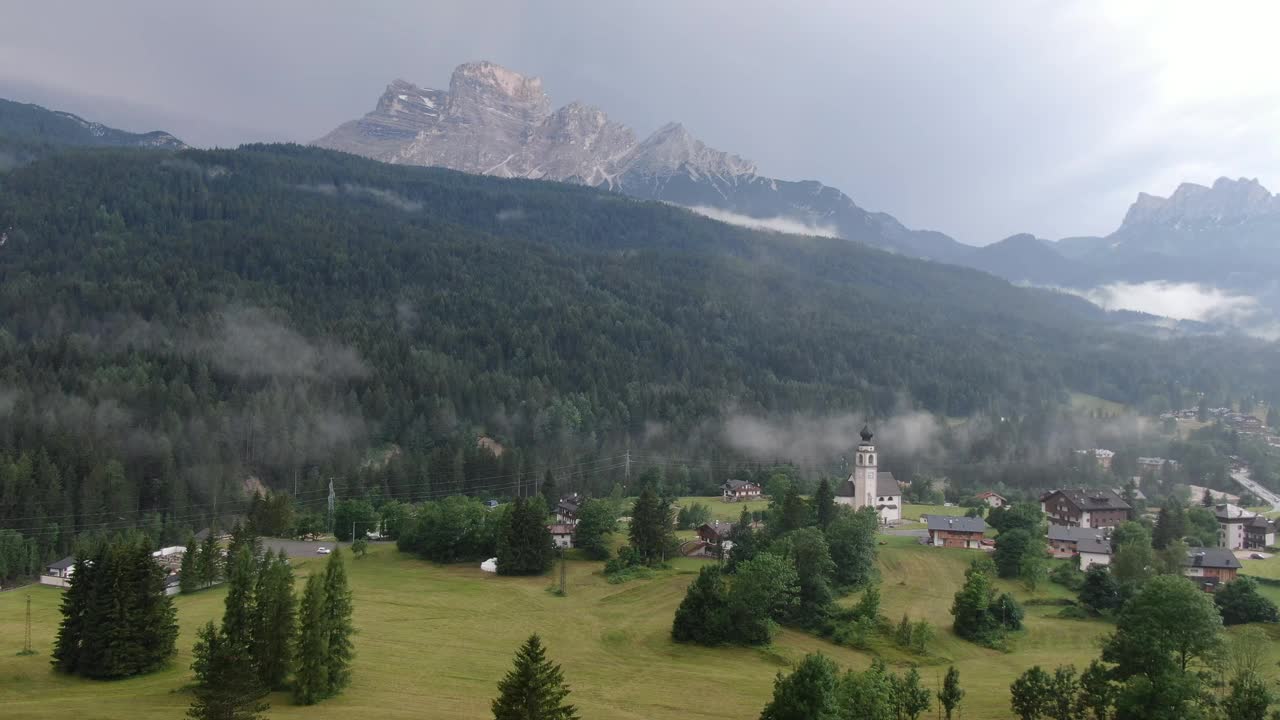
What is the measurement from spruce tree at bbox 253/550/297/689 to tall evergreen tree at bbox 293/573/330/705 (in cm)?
83

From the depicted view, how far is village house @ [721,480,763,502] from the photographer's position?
402 feet

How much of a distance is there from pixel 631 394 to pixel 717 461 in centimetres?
3179

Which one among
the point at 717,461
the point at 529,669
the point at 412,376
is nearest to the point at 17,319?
the point at 412,376

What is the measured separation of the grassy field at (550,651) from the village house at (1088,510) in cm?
2266

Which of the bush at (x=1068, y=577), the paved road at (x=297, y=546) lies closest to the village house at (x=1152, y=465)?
the bush at (x=1068, y=577)

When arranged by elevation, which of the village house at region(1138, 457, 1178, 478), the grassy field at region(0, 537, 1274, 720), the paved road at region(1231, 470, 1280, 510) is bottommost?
the grassy field at region(0, 537, 1274, 720)

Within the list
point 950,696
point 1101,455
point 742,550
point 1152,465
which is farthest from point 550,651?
point 1101,455

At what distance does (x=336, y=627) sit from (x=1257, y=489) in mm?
159292

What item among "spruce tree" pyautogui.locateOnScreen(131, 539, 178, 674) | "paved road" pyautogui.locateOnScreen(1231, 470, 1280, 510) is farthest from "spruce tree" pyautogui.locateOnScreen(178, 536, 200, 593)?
"paved road" pyautogui.locateOnScreen(1231, 470, 1280, 510)

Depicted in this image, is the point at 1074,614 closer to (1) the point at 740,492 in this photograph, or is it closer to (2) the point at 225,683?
(2) the point at 225,683

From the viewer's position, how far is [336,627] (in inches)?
1946

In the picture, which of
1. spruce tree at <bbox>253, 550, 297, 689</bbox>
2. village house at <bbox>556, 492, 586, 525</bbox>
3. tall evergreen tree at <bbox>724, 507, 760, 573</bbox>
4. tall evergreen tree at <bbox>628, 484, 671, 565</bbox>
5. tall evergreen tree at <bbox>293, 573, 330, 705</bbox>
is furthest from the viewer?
village house at <bbox>556, 492, 586, 525</bbox>

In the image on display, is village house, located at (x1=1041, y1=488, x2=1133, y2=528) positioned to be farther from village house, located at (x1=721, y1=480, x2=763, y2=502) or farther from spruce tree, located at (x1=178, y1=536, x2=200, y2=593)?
spruce tree, located at (x1=178, y1=536, x2=200, y2=593)

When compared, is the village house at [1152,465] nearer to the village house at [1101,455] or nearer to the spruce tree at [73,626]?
the village house at [1101,455]
